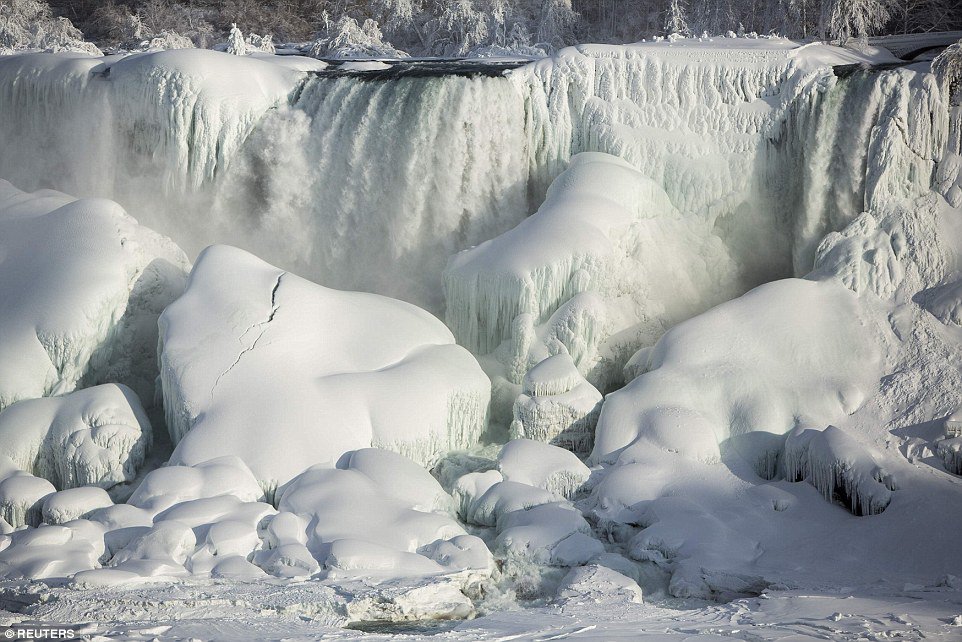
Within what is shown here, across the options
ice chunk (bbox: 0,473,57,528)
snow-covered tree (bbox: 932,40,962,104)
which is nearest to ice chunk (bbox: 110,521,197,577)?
ice chunk (bbox: 0,473,57,528)

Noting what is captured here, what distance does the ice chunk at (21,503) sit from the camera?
6578 millimetres

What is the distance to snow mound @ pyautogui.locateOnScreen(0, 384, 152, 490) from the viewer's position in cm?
714

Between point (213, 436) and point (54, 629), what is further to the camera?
point (213, 436)

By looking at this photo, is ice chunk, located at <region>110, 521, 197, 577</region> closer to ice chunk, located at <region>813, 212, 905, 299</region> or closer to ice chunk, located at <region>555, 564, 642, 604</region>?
ice chunk, located at <region>555, 564, 642, 604</region>

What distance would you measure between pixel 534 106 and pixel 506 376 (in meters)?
2.65

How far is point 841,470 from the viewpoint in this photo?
21.8 feet

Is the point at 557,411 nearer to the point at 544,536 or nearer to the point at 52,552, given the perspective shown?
the point at 544,536

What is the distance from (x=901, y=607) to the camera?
5.38 meters

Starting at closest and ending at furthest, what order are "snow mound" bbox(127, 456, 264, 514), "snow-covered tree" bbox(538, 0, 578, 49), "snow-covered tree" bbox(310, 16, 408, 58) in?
"snow mound" bbox(127, 456, 264, 514) → "snow-covered tree" bbox(310, 16, 408, 58) → "snow-covered tree" bbox(538, 0, 578, 49)

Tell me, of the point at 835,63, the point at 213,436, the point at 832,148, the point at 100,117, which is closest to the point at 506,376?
the point at 213,436

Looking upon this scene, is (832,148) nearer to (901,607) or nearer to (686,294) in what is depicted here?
(686,294)

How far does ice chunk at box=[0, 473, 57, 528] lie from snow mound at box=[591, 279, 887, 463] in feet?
A: 12.1

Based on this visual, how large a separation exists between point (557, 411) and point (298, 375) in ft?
6.19

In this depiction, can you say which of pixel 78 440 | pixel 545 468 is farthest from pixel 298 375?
pixel 545 468
